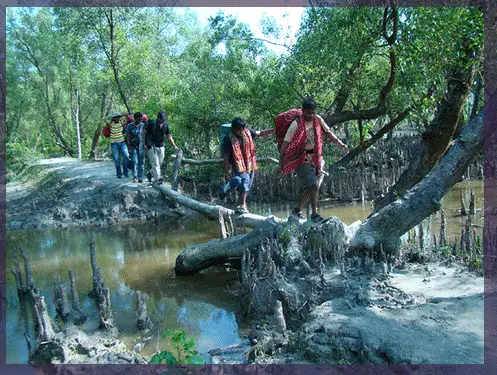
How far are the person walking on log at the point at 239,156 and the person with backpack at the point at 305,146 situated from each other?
0.88 metres

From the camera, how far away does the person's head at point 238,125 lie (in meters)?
6.81

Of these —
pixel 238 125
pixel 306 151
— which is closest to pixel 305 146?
pixel 306 151

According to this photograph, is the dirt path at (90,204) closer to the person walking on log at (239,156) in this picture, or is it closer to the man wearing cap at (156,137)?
the man wearing cap at (156,137)

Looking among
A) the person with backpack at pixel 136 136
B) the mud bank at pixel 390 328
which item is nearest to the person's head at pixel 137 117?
the person with backpack at pixel 136 136

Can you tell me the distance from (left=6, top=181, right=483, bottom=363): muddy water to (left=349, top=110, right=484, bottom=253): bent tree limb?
5.58 feet

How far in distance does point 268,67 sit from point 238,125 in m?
7.19

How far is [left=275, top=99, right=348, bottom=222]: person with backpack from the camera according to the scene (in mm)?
5973

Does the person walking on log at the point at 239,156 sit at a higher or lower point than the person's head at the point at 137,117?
lower

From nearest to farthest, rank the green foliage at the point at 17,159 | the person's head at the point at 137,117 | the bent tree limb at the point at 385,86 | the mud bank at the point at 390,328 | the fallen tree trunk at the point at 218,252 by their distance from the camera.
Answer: the mud bank at the point at 390,328 → the fallen tree trunk at the point at 218,252 → the bent tree limb at the point at 385,86 → the person's head at the point at 137,117 → the green foliage at the point at 17,159

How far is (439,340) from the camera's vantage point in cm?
374

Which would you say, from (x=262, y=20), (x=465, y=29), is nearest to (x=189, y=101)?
(x=262, y=20)

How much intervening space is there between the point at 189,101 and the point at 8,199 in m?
6.44

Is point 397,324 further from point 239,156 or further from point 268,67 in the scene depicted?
point 268,67

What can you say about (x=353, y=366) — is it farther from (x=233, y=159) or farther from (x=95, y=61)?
(x=95, y=61)
